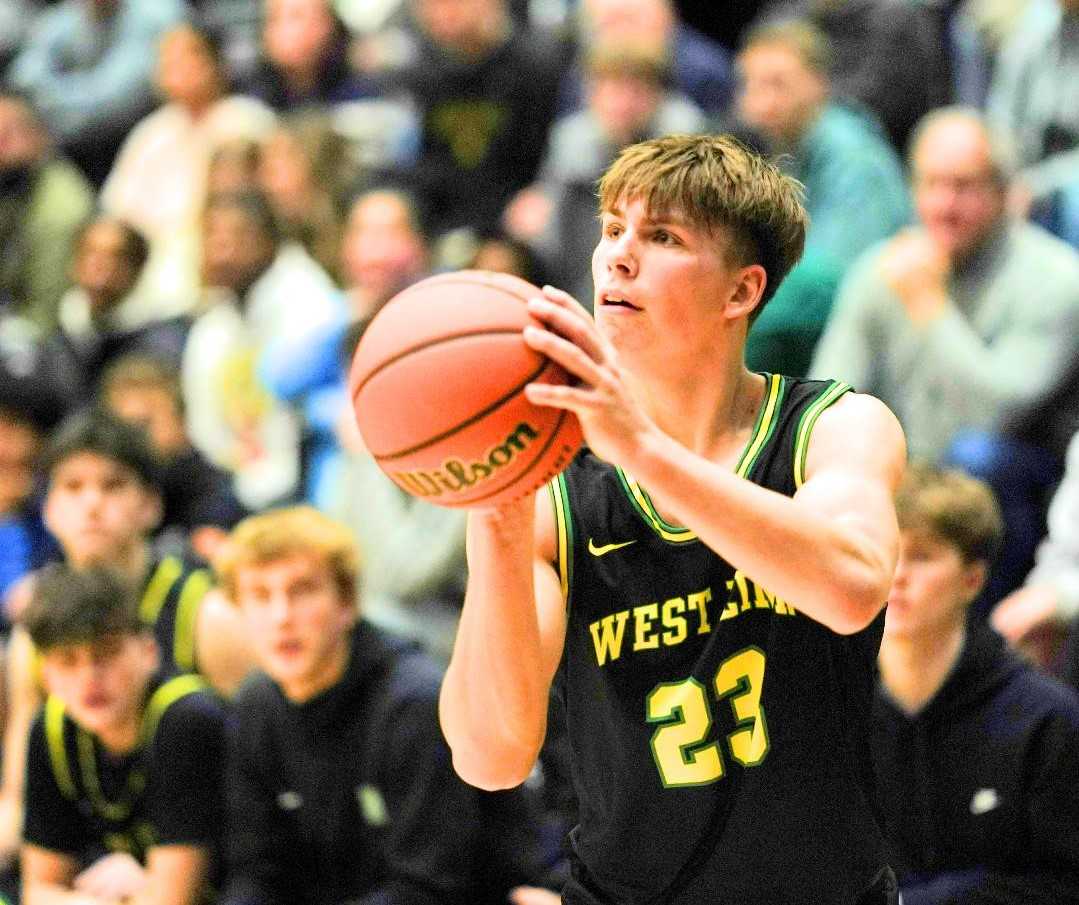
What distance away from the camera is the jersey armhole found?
9.76 ft

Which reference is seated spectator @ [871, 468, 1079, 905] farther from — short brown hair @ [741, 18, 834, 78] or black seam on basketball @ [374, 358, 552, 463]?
short brown hair @ [741, 18, 834, 78]

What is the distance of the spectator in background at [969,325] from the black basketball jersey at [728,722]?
9.91 feet

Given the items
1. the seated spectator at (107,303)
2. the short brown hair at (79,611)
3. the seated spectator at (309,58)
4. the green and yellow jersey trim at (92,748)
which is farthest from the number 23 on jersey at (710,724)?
the seated spectator at (309,58)

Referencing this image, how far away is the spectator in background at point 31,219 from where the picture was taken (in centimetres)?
958

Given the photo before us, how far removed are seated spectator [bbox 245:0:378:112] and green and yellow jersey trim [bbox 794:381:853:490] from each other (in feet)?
22.4

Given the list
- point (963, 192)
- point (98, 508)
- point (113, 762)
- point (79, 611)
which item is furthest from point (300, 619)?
point (963, 192)

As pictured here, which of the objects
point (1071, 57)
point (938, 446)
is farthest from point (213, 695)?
point (1071, 57)

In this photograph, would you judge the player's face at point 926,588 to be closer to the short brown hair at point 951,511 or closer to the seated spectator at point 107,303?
the short brown hair at point 951,511

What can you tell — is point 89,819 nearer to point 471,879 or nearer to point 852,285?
point 471,879

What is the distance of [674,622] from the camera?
113 inches

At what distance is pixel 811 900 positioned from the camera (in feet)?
9.45

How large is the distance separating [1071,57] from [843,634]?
16.5 feet

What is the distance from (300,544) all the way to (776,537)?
8.82ft

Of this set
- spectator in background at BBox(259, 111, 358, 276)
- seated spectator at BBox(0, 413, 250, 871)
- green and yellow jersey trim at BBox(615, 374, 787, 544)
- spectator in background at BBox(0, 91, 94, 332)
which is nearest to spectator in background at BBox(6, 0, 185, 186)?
spectator in background at BBox(0, 91, 94, 332)
